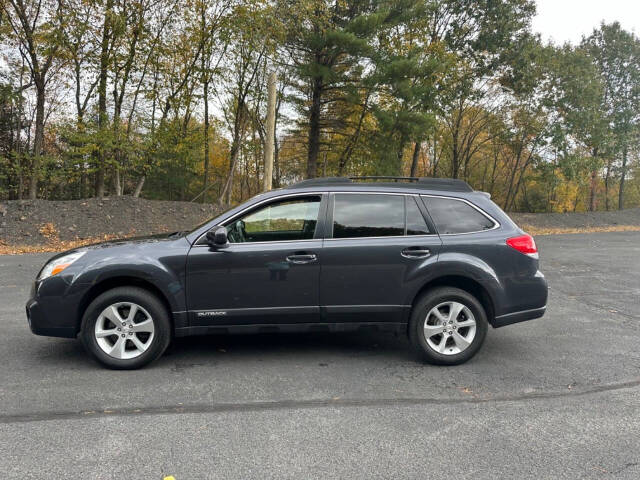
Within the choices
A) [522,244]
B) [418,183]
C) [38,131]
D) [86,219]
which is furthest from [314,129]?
[522,244]

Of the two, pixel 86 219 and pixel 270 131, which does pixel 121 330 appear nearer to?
pixel 270 131

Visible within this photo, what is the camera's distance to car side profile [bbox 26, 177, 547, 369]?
4.00 m

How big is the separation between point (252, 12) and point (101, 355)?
18183 mm

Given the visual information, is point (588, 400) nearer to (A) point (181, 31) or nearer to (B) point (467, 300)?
(B) point (467, 300)

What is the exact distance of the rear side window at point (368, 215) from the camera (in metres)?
4.28

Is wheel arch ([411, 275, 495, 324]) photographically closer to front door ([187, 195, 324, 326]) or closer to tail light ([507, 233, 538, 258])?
tail light ([507, 233, 538, 258])

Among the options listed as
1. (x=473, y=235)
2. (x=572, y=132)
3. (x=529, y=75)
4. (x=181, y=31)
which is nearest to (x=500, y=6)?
(x=529, y=75)

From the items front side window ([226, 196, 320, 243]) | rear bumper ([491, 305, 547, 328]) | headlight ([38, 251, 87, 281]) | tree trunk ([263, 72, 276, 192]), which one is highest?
tree trunk ([263, 72, 276, 192])

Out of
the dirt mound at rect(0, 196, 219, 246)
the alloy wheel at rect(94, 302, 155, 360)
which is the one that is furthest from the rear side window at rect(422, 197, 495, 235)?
the dirt mound at rect(0, 196, 219, 246)

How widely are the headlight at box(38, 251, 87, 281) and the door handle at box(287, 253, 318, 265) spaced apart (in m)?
1.92

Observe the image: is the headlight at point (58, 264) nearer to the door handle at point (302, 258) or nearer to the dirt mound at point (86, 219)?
the door handle at point (302, 258)

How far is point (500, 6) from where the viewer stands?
25844mm

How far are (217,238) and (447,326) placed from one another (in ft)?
7.53

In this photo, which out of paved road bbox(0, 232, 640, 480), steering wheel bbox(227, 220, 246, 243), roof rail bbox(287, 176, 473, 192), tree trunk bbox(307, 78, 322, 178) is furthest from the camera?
tree trunk bbox(307, 78, 322, 178)
